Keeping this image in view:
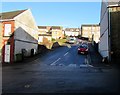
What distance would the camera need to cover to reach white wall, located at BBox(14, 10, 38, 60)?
39438 mm

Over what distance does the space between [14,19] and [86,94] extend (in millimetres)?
27834

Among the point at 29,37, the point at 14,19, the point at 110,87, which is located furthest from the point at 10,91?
the point at 29,37

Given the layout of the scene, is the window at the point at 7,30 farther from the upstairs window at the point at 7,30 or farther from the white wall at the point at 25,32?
the white wall at the point at 25,32

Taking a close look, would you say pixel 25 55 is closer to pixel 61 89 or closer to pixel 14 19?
pixel 14 19

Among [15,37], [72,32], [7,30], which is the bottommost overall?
[15,37]

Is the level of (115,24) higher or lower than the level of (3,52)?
higher

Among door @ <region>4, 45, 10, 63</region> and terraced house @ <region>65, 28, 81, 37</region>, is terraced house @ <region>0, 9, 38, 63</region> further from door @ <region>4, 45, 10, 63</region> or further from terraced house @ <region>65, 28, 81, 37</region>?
terraced house @ <region>65, 28, 81, 37</region>

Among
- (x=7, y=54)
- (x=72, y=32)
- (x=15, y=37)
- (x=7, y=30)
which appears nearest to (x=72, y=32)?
(x=72, y=32)

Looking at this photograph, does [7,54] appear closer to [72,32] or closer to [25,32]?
[25,32]

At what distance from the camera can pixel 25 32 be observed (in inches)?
1730

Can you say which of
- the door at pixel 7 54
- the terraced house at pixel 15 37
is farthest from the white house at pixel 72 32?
the door at pixel 7 54

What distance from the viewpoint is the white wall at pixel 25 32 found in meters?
39.4

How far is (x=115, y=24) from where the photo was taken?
35.0m

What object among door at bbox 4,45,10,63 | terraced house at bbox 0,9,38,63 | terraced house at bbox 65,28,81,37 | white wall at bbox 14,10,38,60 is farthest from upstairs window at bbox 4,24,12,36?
terraced house at bbox 65,28,81,37
